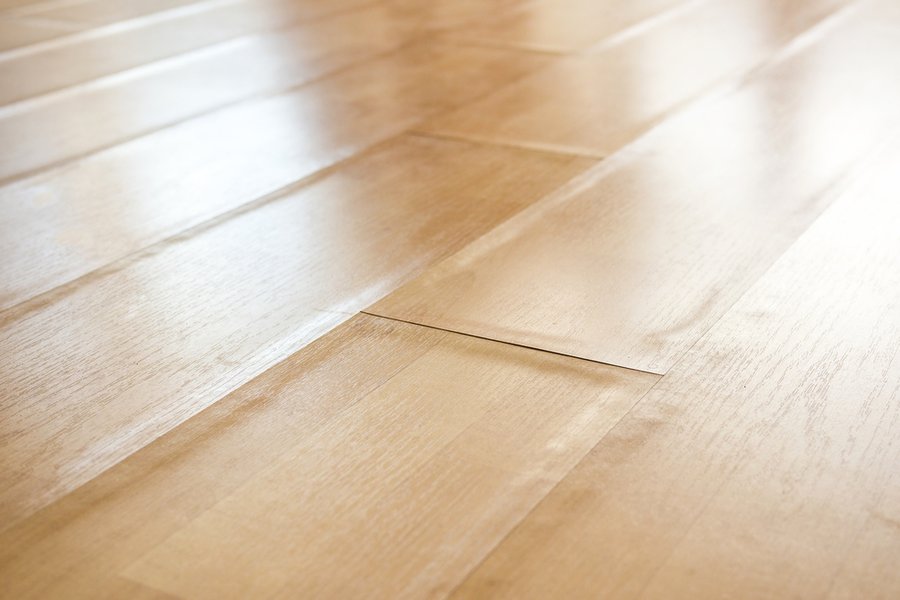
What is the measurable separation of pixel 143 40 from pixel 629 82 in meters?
1.02

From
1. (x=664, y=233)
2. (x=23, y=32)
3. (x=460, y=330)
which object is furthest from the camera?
(x=23, y=32)

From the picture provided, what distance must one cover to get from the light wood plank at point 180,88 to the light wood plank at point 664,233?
0.69 metres

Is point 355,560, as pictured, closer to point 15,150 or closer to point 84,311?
point 84,311

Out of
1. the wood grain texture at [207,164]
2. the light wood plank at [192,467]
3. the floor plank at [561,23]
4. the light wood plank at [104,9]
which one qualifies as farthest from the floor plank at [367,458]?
the light wood plank at [104,9]

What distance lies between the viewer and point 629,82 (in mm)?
1780

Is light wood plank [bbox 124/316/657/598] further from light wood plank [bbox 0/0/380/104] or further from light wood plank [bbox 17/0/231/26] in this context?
light wood plank [bbox 17/0/231/26]

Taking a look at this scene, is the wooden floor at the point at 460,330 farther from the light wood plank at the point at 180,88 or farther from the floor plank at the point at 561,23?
the floor plank at the point at 561,23

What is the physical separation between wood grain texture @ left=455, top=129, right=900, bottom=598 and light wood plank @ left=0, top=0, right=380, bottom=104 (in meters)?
1.36

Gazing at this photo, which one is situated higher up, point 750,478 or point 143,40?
point 143,40

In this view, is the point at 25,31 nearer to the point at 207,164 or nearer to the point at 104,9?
the point at 104,9

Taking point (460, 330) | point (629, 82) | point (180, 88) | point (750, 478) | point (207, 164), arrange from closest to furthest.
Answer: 1. point (750, 478)
2. point (460, 330)
3. point (207, 164)
4. point (629, 82)
5. point (180, 88)

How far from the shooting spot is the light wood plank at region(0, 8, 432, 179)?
166 cm

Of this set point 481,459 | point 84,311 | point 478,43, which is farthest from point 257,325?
point 478,43

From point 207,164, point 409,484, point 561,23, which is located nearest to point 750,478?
point 409,484
